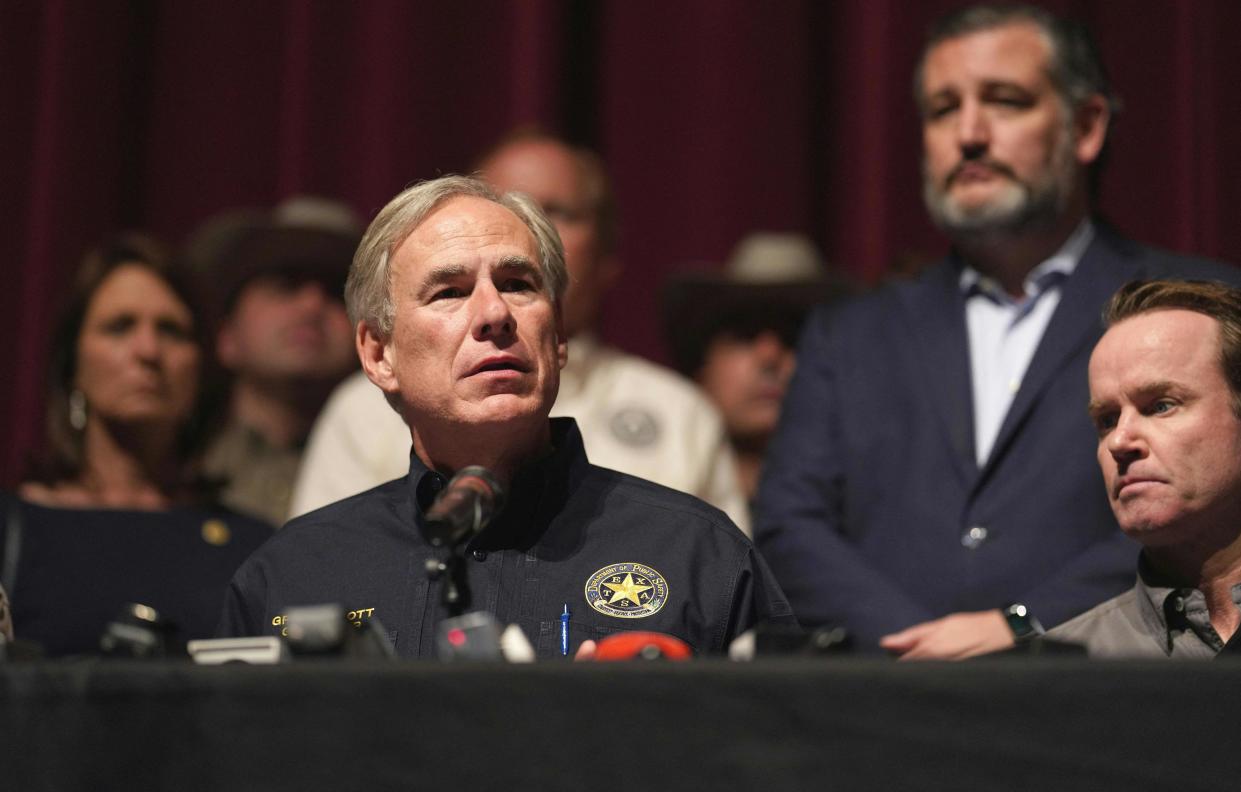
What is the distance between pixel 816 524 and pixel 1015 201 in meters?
0.69

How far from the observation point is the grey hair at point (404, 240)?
2.11m

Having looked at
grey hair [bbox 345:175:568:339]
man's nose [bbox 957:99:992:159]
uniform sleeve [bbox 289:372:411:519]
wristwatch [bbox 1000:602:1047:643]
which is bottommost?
wristwatch [bbox 1000:602:1047:643]

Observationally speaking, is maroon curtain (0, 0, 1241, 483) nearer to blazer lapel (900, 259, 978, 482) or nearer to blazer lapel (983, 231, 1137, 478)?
blazer lapel (900, 259, 978, 482)

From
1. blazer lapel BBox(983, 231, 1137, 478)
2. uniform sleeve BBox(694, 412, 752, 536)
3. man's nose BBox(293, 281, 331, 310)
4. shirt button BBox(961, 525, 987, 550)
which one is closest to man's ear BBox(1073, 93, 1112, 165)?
blazer lapel BBox(983, 231, 1137, 478)

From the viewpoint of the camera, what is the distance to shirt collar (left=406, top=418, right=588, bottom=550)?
1995mm

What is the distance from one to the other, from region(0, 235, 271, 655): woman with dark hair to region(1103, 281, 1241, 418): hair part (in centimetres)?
163

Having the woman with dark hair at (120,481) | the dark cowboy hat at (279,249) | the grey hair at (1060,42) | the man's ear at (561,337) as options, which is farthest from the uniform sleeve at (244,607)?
the dark cowboy hat at (279,249)

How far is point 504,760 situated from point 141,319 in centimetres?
217

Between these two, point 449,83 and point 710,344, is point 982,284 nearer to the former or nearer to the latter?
point 710,344

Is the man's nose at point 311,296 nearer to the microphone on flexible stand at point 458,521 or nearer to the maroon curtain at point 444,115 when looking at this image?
the maroon curtain at point 444,115

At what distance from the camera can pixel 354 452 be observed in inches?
118

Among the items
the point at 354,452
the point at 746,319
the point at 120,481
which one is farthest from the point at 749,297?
the point at 120,481

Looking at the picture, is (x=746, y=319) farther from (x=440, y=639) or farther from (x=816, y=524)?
(x=440, y=639)

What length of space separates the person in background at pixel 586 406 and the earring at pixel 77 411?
463 mm
